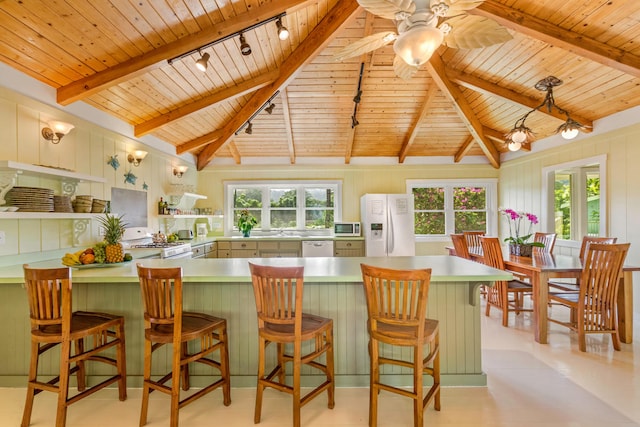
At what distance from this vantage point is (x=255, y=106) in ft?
14.8

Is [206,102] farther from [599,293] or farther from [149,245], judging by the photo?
[599,293]

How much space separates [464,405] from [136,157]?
449cm

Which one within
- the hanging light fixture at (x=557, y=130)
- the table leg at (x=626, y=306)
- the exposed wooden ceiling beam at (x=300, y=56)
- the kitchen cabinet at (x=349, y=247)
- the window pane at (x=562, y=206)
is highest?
the exposed wooden ceiling beam at (x=300, y=56)

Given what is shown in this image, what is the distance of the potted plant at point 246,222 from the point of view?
599 cm

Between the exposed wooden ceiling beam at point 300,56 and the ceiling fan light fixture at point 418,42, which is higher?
the exposed wooden ceiling beam at point 300,56

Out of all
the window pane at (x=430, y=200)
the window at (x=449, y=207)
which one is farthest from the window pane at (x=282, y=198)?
the window pane at (x=430, y=200)

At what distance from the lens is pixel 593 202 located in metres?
4.95

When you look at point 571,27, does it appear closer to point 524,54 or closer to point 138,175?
point 524,54

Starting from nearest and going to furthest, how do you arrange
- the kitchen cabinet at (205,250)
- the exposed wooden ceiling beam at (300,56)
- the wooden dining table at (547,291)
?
the wooden dining table at (547,291) < the exposed wooden ceiling beam at (300,56) < the kitchen cabinet at (205,250)

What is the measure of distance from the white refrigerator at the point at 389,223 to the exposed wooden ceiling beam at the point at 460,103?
1.53m

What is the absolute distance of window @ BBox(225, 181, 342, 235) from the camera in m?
6.38

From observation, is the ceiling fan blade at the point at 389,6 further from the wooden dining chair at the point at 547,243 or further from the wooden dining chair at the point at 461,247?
the wooden dining chair at the point at 547,243

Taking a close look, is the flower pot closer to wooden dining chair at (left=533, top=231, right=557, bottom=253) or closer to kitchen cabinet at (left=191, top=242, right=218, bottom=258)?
wooden dining chair at (left=533, top=231, right=557, bottom=253)

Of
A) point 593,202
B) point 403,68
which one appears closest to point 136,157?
point 403,68
